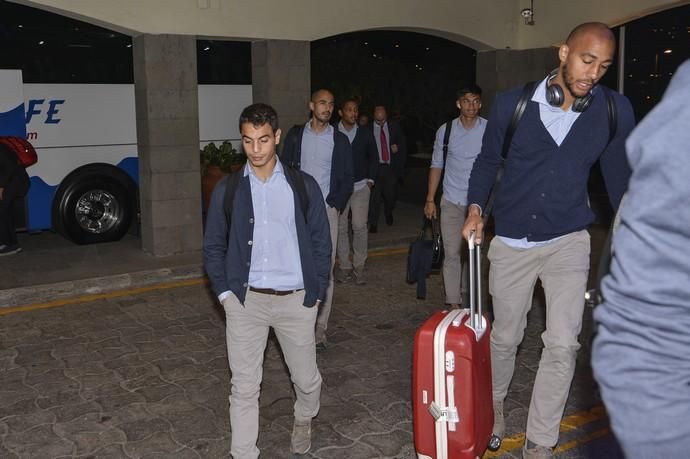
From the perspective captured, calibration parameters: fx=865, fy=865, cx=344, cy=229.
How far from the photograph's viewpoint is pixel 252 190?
185 inches

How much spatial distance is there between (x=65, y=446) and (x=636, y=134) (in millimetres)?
4579

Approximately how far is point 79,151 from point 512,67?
640 centimetres

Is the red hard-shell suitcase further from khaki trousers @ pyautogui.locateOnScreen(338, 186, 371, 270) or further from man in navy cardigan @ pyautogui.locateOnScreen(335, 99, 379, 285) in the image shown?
khaki trousers @ pyautogui.locateOnScreen(338, 186, 371, 270)

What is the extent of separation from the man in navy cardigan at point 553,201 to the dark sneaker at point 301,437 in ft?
4.11

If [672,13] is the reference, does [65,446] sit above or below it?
below

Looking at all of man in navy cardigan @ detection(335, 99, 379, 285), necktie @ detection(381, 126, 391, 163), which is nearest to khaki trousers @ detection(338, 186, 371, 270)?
man in navy cardigan @ detection(335, 99, 379, 285)

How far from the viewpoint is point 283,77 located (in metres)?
11.2

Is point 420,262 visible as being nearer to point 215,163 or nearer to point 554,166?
point 554,166

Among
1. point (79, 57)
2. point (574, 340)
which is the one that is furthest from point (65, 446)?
point (79, 57)

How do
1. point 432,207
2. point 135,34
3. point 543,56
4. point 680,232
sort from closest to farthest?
point 680,232
point 432,207
point 135,34
point 543,56

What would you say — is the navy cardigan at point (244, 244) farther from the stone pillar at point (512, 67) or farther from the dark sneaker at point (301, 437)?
the stone pillar at point (512, 67)

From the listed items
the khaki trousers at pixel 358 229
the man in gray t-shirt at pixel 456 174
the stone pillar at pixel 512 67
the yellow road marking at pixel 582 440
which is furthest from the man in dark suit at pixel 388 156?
the yellow road marking at pixel 582 440

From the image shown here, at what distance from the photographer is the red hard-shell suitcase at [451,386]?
424 centimetres

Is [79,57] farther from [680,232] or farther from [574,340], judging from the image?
[680,232]
